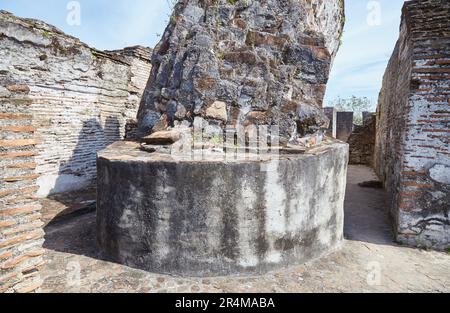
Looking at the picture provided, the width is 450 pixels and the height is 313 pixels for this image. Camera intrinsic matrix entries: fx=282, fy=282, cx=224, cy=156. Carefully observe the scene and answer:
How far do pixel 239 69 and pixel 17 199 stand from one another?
10.6ft

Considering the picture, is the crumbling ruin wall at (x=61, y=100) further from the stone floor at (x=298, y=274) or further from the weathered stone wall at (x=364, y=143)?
the weathered stone wall at (x=364, y=143)

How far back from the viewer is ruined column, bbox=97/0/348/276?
3.06m

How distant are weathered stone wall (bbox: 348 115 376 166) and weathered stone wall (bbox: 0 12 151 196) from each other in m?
9.19

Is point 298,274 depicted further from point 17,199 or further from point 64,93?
point 64,93

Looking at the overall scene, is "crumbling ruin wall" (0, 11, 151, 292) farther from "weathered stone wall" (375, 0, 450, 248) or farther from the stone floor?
"weathered stone wall" (375, 0, 450, 248)

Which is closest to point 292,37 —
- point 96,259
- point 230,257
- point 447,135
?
point 447,135

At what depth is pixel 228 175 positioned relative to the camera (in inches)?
119

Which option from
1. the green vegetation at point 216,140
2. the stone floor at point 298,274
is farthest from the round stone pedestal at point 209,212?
the green vegetation at point 216,140

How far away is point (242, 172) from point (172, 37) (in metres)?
3.09

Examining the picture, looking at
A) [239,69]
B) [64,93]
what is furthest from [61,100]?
[239,69]

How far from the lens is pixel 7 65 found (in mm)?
5277

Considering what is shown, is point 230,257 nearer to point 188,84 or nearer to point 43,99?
point 188,84

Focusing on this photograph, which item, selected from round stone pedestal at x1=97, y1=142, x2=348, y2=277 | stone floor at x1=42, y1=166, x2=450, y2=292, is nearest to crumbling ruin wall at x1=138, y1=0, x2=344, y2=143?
round stone pedestal at x1=97, y1=142, x2=348, y2=277

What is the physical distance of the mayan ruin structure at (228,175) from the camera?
3.01m
